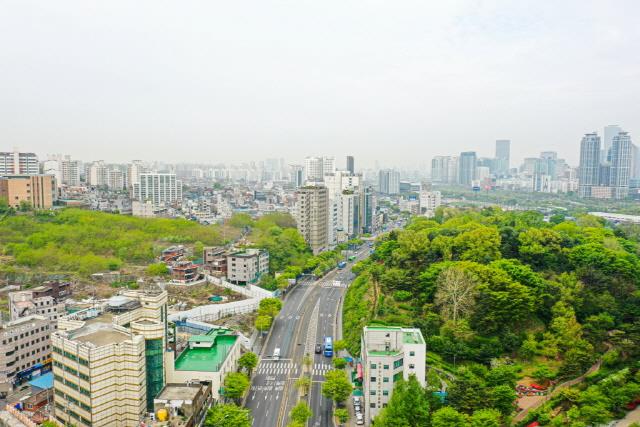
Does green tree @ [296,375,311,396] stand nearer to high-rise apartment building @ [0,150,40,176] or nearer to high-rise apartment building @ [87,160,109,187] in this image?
high-rise apartment building @ [0,150,40,176]

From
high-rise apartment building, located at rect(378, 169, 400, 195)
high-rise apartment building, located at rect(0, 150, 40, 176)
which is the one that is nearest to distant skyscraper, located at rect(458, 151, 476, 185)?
high-rise apartment building, located at rect(378, 169, 400, 195)

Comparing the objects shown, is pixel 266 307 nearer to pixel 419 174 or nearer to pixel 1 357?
pixel 1 357

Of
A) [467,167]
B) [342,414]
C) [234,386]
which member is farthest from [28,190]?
[467,167]

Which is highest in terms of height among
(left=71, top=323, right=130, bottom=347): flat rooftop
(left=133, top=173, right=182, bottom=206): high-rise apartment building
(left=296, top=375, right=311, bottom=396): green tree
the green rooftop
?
(left=133, top=173, right=182, bottom=206): high-rise apartment building

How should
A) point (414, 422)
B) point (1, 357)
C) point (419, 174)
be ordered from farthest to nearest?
1. point (419, 174)
2. point (1, 357)
3. point (414, 422)

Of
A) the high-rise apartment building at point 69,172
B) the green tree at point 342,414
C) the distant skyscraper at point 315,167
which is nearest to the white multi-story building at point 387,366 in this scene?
the green tree at point 342,414

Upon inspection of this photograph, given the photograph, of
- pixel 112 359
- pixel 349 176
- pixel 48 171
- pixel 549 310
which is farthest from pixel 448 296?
pixel 48 171

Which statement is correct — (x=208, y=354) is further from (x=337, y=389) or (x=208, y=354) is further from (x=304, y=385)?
(x=337, y=389)
